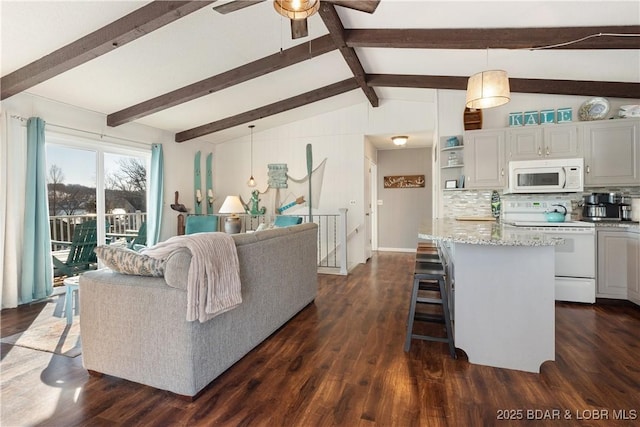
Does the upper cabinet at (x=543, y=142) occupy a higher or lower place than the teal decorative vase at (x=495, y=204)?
higher

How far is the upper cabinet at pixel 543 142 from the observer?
3791 mm

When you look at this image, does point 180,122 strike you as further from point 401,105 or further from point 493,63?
point 493,63

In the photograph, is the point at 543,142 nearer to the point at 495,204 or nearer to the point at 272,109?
the point at 495,204

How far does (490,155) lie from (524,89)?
92 centimetres

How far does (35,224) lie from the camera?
11.9 feet

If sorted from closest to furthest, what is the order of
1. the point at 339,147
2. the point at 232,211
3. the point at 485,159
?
the point at 485,159 < the point at 232,211 < the point at 339,147

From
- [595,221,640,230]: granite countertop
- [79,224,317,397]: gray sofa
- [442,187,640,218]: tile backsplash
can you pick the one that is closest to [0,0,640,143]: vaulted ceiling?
[442,187,640,218]: tile backsplash

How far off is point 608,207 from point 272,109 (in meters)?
4.92

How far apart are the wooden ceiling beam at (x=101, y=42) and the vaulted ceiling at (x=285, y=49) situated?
1cm

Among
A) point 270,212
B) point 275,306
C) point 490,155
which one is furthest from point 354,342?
point 270,212

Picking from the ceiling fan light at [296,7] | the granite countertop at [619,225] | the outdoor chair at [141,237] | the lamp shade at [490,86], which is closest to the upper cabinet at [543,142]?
the granite countertop at [619,225]

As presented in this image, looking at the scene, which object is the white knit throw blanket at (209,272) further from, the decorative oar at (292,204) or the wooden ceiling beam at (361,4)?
the decorative oar at (292,204)

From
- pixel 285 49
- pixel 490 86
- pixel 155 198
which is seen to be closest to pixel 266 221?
pixel 155 198

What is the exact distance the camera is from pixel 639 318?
300 centimetres
